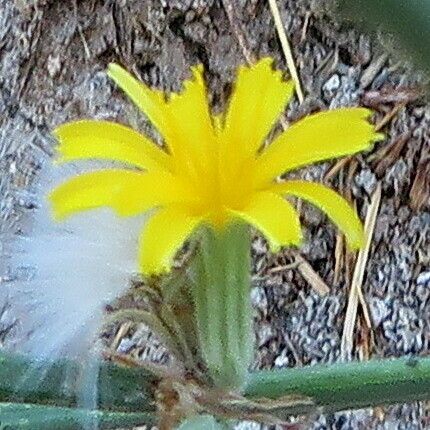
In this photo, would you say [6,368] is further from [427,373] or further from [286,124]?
[286,124]

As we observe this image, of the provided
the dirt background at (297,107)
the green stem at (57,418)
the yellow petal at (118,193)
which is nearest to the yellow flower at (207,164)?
the yellow petal at (118,193)

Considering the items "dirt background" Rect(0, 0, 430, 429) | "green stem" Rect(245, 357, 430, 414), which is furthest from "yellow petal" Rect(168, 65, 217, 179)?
"dirt background" Rect(0, 0, 430, 429)

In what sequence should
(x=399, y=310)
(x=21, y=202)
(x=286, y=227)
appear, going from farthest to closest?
(x=399, y=310), (x=21, y=202), (x=286, y=227)

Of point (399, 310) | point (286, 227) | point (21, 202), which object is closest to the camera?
point (286, 227)

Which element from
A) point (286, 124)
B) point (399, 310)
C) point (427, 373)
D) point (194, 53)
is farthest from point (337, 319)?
point (427, 373)

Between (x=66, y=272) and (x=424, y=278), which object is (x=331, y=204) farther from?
(x=424, y=278)

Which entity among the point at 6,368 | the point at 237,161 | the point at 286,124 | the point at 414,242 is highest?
the point at 286,124
